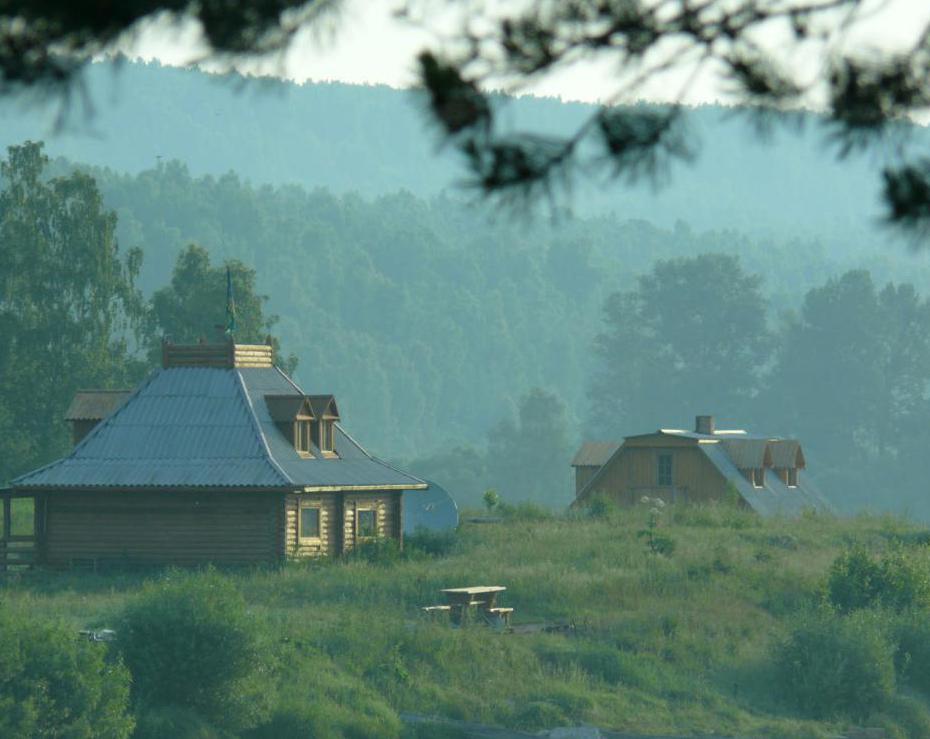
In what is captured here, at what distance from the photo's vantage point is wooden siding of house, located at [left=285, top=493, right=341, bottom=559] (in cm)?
4222

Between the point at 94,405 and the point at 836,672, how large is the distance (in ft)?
65.6

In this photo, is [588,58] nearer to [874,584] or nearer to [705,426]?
[874,584]

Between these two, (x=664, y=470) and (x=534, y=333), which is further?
(x=534, y=333)

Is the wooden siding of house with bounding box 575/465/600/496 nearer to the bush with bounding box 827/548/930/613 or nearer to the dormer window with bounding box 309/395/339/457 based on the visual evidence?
the dormer window with bounding box 309/395/339/457

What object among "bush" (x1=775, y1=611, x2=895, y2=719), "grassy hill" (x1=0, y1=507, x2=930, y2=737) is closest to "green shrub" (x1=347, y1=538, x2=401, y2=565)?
"grassy hill" (x1=0, y1=507, x2=930, y2=737)

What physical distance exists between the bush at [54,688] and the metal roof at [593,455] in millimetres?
37195

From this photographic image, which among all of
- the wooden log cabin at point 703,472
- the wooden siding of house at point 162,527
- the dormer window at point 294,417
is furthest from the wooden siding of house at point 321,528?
the wooden log cabin at point 703,472

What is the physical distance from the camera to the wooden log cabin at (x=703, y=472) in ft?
199

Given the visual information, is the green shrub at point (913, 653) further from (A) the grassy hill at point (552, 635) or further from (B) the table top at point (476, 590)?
(B) the table top at point (476, 590)

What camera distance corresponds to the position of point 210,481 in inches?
1641

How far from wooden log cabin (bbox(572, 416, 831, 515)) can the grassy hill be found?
13683 mm

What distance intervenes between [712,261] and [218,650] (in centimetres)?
8605

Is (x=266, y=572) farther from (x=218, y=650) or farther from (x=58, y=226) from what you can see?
(x=58, y=226)

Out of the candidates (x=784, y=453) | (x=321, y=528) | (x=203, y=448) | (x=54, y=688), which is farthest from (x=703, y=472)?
(x=54, y=688)
